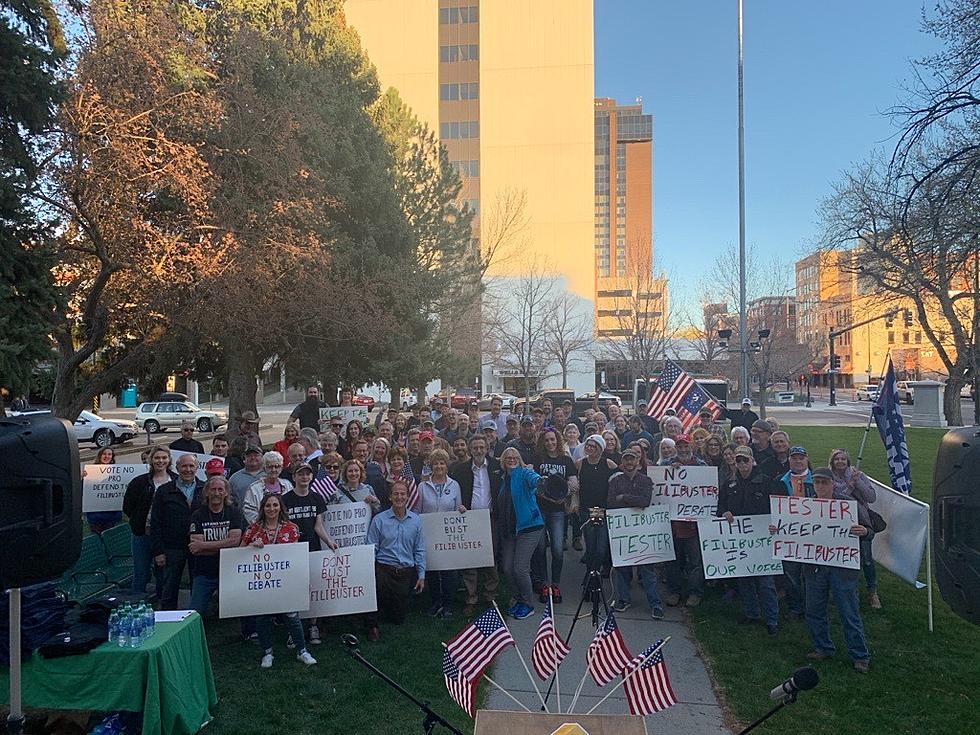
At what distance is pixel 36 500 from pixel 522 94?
206ft

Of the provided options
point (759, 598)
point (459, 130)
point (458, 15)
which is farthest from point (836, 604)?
point (458, 15)

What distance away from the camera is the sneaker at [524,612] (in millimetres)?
7863

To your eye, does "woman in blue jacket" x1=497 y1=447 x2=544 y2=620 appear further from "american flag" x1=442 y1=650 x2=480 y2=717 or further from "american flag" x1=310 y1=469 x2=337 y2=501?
"american flag" x1=442 y1=650 x2=480 y2=717

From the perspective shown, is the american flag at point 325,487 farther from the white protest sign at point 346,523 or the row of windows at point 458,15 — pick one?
the row of windows at point 458,15

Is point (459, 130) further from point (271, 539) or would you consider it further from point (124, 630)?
point (124, 630)

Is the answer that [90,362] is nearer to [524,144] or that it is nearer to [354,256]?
[354,256]

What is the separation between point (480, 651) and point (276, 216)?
11667mm

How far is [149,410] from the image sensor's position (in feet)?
116

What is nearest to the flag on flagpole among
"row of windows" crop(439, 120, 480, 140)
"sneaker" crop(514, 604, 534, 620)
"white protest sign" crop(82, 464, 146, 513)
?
"sneaker" crop(514, 604, 534, 620)

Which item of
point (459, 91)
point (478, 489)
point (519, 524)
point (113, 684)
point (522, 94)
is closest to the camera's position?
point (113, 684)

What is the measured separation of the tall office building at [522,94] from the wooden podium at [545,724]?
54.6 m

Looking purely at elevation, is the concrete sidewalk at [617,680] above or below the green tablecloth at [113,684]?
below

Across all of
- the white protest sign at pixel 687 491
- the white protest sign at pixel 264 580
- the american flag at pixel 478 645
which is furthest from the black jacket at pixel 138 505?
the white protest sign at pixel 687 491

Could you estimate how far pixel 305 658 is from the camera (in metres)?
6.55
